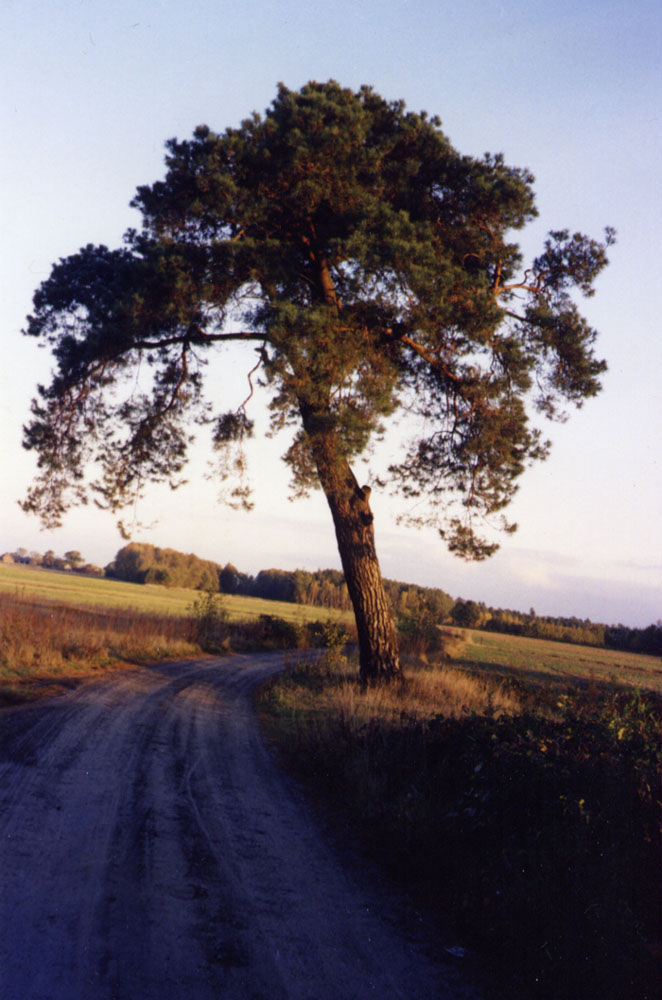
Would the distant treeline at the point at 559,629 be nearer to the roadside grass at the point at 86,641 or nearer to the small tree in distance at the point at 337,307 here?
the roadside grass at the point at 86,641

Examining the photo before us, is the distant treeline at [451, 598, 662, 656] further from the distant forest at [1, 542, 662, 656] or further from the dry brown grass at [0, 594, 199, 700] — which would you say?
the dry brown grass at [0, 594, 199, 700]

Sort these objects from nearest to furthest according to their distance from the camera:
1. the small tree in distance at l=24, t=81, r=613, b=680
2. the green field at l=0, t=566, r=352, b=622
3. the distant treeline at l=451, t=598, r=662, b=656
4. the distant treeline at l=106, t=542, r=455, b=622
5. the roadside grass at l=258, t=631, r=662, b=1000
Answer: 1. the roadside grass at l=258, t=631, r=662, b=1000
2. the small tree in distance at l=24, t=81, r=613, b=680
3. the green field at l=0, t=566, r=352, b=622
4. the distant treeline at l=451, t=598, r=662, b=656
5. the distant treeline at l=106, t=542, r=455, b=622

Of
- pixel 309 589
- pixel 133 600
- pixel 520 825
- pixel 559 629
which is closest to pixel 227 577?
pixel 309 589

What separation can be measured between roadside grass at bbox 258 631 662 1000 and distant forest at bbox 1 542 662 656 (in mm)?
41520

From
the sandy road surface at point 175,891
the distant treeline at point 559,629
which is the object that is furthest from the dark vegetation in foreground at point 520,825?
the distant treeline at point 559,629

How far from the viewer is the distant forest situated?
63.9 meters

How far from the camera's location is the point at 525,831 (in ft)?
15.1

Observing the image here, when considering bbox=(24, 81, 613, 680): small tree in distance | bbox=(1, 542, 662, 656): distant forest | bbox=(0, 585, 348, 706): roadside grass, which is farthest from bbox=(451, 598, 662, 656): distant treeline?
bbox=(24, 81, 613, 680): small tree in distance

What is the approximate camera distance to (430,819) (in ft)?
17.7

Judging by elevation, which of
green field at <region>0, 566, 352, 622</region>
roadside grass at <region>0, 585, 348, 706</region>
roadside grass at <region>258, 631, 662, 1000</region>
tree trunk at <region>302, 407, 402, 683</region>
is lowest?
green field at <region>0, 566, 352, 622</region>

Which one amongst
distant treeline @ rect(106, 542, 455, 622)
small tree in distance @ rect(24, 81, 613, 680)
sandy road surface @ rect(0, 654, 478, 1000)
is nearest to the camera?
sandy road surface @ rect(0, 654, 478, 1000)

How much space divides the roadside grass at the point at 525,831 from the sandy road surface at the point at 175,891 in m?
0.49

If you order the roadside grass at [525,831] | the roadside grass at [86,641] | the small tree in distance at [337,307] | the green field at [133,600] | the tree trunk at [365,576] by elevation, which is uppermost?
the small tree in distance at [337,307]

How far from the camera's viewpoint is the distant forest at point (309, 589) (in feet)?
210
